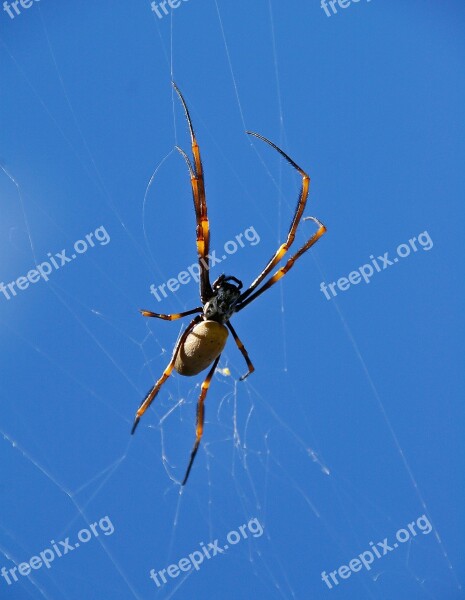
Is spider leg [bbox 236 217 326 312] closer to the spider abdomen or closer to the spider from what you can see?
the spider

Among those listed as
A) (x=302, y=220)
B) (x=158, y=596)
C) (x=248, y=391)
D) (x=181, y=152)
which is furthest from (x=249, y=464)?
(x=181, y=152)

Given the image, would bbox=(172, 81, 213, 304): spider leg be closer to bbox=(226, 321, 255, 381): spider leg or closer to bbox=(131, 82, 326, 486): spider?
bbox=(131, 82, 326, 486): spider

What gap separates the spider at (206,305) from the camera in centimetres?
701

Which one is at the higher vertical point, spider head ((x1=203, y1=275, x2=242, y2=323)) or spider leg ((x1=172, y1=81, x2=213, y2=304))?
spider leg ((x1=172, y1=81, x2=213, y2=304))

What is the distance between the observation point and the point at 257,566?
391 inches

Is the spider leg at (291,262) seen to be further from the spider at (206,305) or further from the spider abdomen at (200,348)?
the spider abdomen at (200,348)

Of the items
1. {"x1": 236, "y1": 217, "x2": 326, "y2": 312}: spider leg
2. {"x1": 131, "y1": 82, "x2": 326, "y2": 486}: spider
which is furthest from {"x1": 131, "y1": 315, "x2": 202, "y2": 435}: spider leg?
{"x1": 236, "y1": 217, "x2": 326, "y2": 312}: spider leg

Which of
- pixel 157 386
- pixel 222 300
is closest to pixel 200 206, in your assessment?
pixel 222 300

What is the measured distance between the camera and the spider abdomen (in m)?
6.96

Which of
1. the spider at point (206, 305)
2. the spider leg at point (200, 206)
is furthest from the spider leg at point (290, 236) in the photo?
the spider leg at point (200, 206)

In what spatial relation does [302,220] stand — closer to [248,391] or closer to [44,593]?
[248,391]

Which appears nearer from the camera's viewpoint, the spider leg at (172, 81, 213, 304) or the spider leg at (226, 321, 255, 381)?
the spider leg at (172, 81, 213, 304)

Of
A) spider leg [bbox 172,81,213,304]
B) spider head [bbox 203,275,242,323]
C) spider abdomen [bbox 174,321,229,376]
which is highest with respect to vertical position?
spider leg [bbox 172,81,213,304]

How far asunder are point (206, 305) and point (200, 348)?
721 mm
